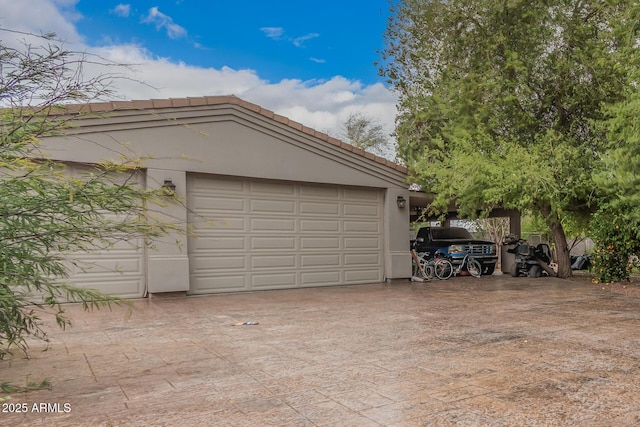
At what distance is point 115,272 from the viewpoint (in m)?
8.79

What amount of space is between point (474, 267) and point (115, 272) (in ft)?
33.1

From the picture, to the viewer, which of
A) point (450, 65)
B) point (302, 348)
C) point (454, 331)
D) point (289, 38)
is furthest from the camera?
point (289, 38)

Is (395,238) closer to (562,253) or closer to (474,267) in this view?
(474,267)

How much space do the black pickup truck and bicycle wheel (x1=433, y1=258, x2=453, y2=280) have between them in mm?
390

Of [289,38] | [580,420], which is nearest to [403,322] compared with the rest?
[580,420]

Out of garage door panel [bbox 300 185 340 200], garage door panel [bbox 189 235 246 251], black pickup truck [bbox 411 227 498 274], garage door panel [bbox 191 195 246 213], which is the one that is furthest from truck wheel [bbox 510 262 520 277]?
garage door panel [bbox 191 195 246 213]

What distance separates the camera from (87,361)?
443 cm

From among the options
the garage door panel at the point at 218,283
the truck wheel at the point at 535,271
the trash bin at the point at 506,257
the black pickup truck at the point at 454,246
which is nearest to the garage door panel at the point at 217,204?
the garage door panel at the point at 218,283

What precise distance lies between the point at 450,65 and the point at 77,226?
11372 mm

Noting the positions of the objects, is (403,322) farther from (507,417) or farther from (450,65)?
(450,65)

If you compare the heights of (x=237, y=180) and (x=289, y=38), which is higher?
(x=289, y=38)

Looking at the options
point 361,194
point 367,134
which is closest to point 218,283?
point 361,194

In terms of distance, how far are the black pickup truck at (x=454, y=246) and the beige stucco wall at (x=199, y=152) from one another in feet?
11.1

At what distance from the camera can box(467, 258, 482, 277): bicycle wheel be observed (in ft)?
46.6
